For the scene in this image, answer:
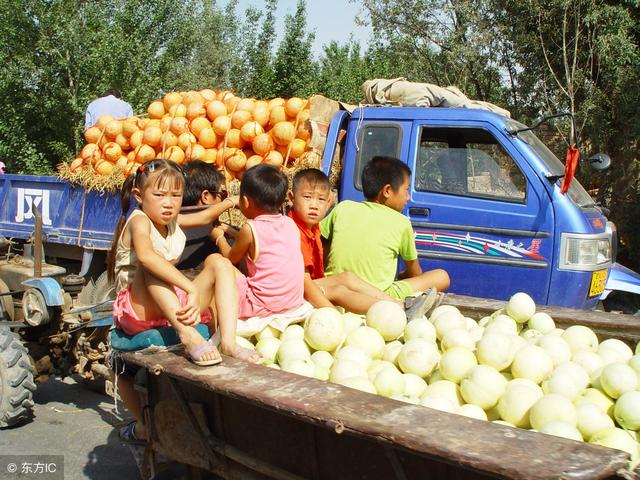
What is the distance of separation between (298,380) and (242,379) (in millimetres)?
219

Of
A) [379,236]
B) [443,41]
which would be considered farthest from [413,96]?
[443,41]

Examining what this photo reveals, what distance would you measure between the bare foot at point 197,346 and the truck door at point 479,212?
9.50ft

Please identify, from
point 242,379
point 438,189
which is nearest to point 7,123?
point 438,189

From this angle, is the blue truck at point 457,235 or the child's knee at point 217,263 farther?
the blue truck at point 457,235

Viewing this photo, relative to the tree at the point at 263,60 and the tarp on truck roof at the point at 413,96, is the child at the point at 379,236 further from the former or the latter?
the tree at the point at 263,60

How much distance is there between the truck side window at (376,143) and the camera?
5719 mm

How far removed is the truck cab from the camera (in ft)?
16.6

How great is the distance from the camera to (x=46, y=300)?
4867 millimetres

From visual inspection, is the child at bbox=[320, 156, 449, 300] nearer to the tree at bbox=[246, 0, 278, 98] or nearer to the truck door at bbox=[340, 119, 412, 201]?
the truck door at bbox=[340, 119, 412, 201]

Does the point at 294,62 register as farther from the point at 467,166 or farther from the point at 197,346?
the point at 197,346

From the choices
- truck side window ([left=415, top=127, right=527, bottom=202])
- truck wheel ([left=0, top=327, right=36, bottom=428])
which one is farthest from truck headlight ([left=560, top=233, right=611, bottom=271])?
truck wheel ([left=0, top=327, right=36, bottom=428])

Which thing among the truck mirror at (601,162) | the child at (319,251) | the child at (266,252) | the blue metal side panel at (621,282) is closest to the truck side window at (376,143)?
the child at (319,251)

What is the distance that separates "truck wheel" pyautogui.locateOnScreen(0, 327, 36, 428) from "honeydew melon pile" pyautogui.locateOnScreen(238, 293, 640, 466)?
2113 millimetres

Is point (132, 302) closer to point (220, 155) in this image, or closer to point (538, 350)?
point (538, 350)
